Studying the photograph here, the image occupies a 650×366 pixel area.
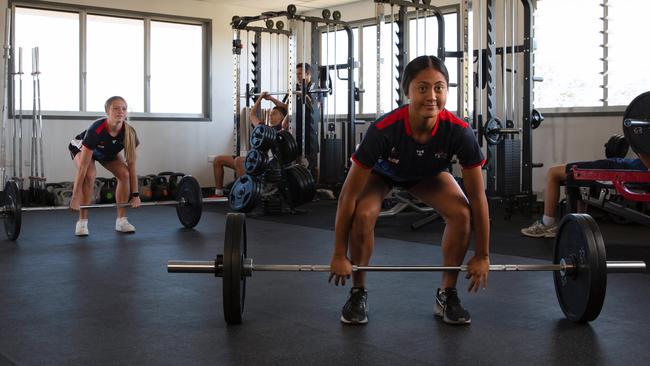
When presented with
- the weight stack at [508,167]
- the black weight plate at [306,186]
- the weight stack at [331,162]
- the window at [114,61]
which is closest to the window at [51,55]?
the window at [114,61]

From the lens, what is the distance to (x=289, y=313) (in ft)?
8.32

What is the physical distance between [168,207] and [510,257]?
12.1 ft

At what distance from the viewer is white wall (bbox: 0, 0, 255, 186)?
7371 mm

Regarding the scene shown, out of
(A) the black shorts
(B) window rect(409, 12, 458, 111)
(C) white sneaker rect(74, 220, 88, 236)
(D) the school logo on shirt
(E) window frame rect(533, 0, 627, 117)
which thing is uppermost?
(B) window rect(409, 12, 458, 111)

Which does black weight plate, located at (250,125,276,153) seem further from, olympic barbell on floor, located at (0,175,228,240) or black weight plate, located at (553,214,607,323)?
black weight plate, located at (553,214,607,323)

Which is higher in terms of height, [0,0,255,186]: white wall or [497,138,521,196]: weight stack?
[0,0,255,186]: white wall

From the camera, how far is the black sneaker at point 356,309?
2352 millimetres

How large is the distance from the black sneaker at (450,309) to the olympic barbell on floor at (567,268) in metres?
0.21

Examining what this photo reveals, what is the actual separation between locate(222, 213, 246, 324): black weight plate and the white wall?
18.2 feet

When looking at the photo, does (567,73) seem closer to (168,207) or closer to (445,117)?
(168,207)

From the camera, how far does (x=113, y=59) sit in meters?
7.80

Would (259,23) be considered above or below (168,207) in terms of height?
above

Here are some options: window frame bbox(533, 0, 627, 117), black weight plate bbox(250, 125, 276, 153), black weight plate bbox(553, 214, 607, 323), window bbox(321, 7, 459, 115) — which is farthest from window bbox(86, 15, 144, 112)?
black weight plate bbox(553, 214, 607, 323)

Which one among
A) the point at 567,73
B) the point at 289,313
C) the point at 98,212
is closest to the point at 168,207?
the point at 98,212
